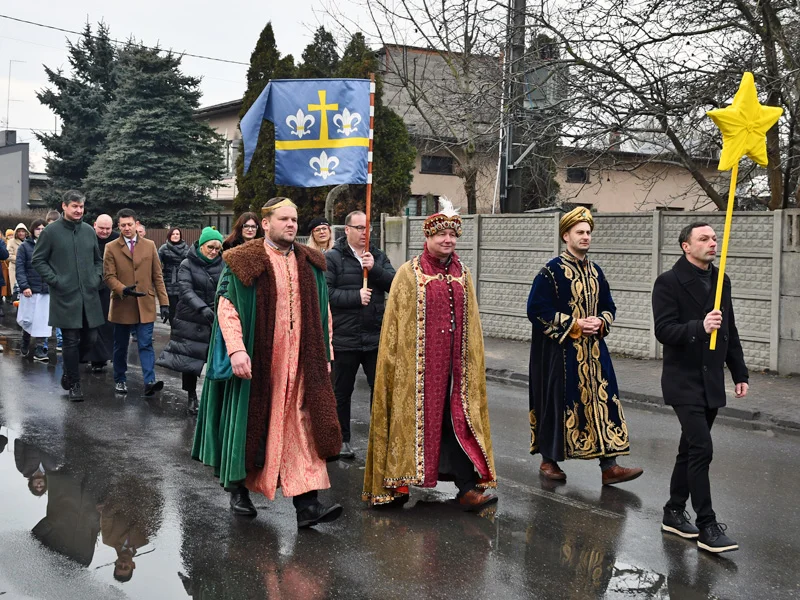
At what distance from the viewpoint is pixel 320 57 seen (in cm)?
2731

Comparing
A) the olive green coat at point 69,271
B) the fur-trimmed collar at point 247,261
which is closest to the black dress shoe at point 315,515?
the fur-trimmed collar at point 247,261

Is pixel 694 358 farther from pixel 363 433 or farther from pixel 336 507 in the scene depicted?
pixel 363 433

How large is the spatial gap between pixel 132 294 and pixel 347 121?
389 cm

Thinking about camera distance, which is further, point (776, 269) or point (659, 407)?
point (776, 269)

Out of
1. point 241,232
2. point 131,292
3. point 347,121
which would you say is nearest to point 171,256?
point 131,292

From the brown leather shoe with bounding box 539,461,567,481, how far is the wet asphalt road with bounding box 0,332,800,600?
9 centimetres

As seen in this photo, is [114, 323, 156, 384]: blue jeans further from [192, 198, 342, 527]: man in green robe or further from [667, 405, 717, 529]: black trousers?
[667, 405, 717, 529]: black trousers

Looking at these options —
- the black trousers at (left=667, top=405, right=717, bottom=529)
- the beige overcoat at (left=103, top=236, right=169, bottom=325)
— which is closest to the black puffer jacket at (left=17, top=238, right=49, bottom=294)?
the beige overcoat at (left=103, top=236, right=169, bottom=325)

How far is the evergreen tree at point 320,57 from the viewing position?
26.8 metres

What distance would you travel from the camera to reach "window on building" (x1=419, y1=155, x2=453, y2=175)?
33000 millimetres

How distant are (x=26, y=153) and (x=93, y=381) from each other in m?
41.6

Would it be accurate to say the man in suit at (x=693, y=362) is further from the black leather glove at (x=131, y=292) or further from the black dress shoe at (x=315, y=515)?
the black leather glove at (x=131, y=292)

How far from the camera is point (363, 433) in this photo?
28.8 feet

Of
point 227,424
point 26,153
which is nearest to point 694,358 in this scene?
point 227,424
